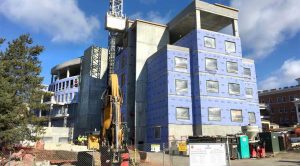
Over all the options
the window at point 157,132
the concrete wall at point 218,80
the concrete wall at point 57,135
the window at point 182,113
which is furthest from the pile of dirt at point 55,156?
the concrete wall at point 57,135

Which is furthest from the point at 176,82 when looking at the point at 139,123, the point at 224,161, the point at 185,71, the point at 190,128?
the point at 224,161

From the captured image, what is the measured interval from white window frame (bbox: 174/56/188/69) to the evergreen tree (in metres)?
19.4

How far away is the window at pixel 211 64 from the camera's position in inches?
1778

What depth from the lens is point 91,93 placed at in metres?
72.0

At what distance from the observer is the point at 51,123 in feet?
292

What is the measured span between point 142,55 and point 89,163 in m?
32.0

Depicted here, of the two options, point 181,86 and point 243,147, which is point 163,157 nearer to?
point 243,147

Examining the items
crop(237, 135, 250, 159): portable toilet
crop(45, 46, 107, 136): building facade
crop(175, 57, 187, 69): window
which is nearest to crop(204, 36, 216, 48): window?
crop(175, 57, 187, 69): window

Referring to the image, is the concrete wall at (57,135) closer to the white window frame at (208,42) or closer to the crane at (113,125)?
the white window frame at (208,42)

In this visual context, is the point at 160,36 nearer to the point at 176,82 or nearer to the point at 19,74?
the point at 176,82

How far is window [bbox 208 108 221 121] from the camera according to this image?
43241mm

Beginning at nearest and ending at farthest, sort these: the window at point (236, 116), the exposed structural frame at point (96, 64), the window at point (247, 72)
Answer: the window at point (236, 116) < the window at point (247, 72) < the exposed structural frame at point (96, 64)

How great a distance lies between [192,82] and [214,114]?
A: 5637 millimetres

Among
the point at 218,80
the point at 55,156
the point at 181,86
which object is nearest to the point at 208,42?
the point at 218,80
